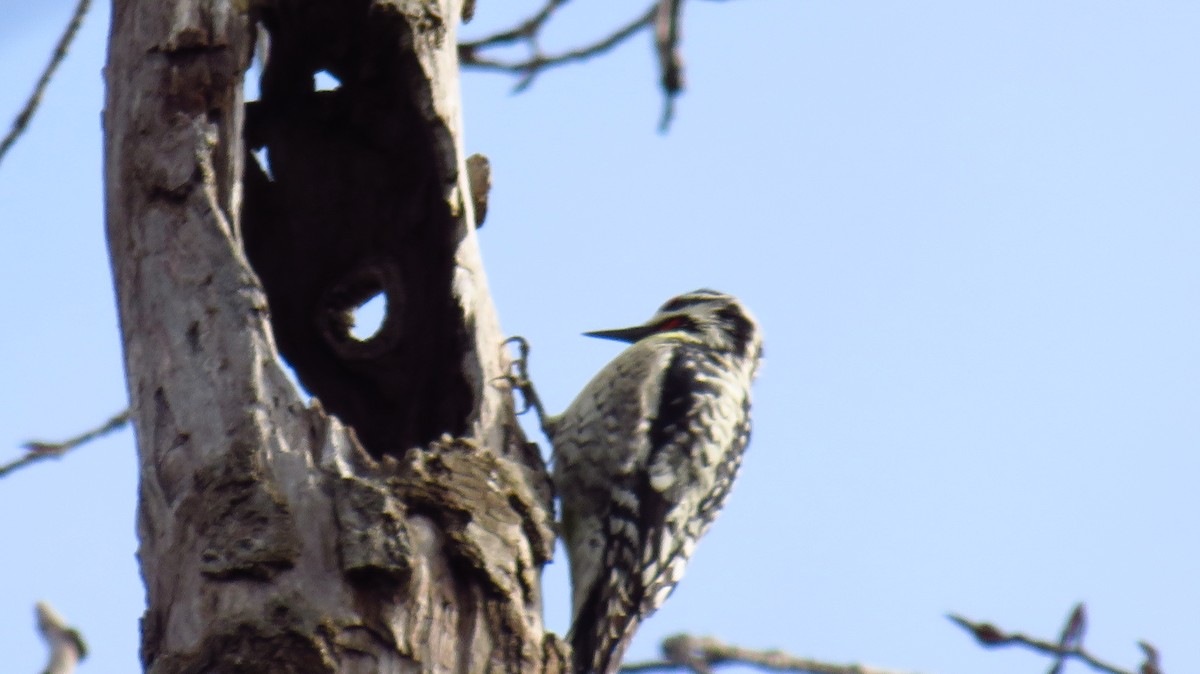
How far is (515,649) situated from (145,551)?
585mm

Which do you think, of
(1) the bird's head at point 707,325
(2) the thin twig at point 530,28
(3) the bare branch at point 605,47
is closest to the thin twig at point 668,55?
(3) the bare branch at point 605,47

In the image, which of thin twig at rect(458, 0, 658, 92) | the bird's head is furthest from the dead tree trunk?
the bird's head

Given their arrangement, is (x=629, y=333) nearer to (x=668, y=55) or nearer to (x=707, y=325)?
(x=707, y=325)

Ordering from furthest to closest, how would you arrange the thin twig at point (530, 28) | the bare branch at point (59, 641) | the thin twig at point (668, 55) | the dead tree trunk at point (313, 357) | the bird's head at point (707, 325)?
the bird's head at point (707, 325), the thin twig at point (530, 28), the dead tree trunk at point (313, 357), the thin twig at point (668, 55), the bare branch at point (59, 641)

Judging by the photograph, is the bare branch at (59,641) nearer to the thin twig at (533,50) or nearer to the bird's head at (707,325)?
the thin twig at (533,50)

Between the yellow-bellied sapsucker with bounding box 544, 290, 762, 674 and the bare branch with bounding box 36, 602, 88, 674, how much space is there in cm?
210

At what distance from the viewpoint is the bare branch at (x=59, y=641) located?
151cm

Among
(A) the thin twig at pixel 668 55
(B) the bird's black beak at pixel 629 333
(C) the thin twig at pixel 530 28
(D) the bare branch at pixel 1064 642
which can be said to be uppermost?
(C) the thin twig at pixel 530 28

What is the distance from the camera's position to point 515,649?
7.48 ft

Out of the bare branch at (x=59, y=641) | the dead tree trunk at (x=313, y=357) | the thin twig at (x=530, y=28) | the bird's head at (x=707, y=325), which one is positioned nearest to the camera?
the bare branch at (x=59, y=641)

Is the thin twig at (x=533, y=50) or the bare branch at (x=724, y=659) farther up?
the thin twig at (x=533, y=50)

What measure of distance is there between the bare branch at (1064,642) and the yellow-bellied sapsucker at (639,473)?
1.67 metres

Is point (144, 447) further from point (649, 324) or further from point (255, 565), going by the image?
point (649, 324)

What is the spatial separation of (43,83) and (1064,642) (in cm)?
256
